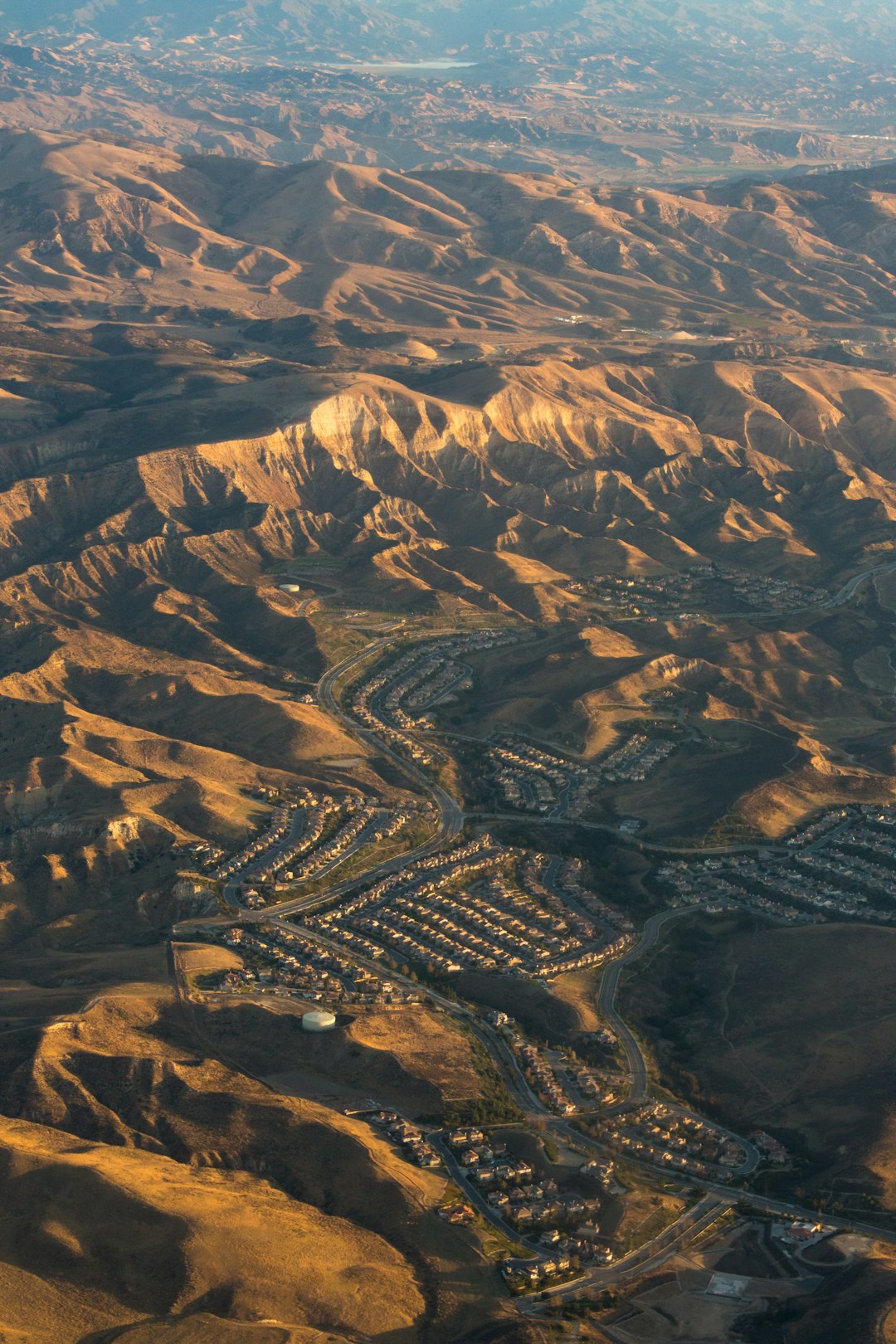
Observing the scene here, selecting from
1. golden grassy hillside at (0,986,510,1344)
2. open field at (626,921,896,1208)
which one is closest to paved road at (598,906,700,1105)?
open field at (626,921,896,1208)

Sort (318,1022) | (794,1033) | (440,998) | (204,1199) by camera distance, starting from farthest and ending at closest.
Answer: (440,998)
(794,1033)
(318,1022)
(204,1199)

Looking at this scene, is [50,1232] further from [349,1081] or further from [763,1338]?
[763,1338]

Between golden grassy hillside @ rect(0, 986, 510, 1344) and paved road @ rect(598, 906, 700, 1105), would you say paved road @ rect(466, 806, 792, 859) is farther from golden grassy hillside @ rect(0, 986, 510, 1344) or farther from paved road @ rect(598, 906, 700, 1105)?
golden grassy hillside @ rect(0, 986, 510, 1344)

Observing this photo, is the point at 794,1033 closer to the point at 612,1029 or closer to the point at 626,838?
the point at 612,1029

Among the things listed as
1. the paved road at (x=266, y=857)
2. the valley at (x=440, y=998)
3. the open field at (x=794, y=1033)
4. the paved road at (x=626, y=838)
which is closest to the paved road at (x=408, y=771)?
the valley at (x=440, y=998)

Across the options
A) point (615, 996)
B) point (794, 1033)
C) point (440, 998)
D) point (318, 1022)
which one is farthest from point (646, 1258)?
point (615, 996)

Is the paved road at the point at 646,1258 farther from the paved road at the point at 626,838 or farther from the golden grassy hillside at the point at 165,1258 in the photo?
the paved road at the point at 626,838

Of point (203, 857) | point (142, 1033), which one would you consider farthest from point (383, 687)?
point (142, 1033)

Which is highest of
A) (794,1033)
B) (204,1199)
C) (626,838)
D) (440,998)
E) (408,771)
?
(204,1199)
